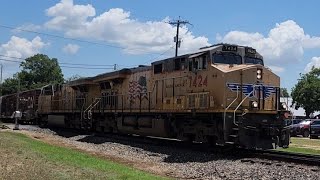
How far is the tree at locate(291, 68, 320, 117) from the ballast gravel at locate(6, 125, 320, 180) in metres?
60.8

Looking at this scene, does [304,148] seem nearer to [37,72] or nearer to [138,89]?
[138,89]

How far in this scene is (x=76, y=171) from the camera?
37.1ft

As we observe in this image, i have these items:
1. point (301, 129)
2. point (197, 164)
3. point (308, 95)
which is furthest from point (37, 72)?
point (197, 164)

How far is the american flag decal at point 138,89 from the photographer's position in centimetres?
2344

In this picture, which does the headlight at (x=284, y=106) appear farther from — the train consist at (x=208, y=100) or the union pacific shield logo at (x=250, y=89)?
the union pacific shield logo at (x=250, y=89)

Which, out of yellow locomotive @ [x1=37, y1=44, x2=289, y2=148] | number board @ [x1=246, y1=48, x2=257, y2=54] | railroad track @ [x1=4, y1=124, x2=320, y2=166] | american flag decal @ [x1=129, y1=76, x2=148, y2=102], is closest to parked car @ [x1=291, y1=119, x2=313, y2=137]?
american flag decal @ [x1=129, y1=76, x2=148, y2=102]

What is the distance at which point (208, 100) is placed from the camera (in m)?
17.4

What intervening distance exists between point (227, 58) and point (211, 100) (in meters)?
2.09

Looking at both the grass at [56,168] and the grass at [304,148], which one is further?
the grass at [304,148]

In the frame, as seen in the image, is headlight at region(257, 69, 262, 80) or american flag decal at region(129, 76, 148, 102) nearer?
headlight at region(257, 69, 262, 80)

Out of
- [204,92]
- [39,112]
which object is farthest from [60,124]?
[204,92]

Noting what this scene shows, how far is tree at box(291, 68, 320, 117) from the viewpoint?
75500 millimetres

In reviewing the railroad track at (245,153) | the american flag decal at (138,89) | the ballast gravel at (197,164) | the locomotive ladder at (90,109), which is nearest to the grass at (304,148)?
the railroad track at (245,153)

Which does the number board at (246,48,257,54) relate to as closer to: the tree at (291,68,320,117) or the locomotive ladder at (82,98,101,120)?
the locomotive ladder at (82,98,101,120)
